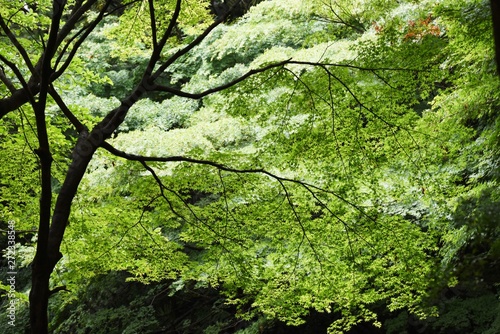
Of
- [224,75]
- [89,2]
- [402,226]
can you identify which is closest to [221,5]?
[224,75]

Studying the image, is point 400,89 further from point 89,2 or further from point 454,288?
point 454,288

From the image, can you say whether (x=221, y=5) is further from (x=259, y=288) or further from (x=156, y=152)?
(x=259, y=288)

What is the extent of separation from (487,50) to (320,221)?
7.03ft

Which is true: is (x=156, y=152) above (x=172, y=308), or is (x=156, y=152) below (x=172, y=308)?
above

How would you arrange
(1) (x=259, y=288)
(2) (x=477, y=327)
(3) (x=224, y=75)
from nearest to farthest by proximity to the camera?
(1) (x=259, y=288) → (2) (x=477, y=327) → (3) (x=224, y=75)

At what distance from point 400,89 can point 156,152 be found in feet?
13.5

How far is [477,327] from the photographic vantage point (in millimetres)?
6203

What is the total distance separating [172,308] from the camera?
9.51 m

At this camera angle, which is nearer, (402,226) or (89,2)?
(89,2)

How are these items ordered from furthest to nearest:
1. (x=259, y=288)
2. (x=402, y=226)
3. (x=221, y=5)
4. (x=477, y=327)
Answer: (x=221, y=5) → (x=477, y=327) → (x=259, y=288) → (x=402, y=226)

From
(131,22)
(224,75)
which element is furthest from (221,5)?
(131,22)

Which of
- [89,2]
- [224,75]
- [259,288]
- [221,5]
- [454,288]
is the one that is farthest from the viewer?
[221,5]

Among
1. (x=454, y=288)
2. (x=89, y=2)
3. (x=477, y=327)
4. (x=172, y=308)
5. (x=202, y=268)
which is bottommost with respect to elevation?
(x=477, y=327)

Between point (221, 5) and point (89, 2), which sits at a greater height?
point (221, 5)
